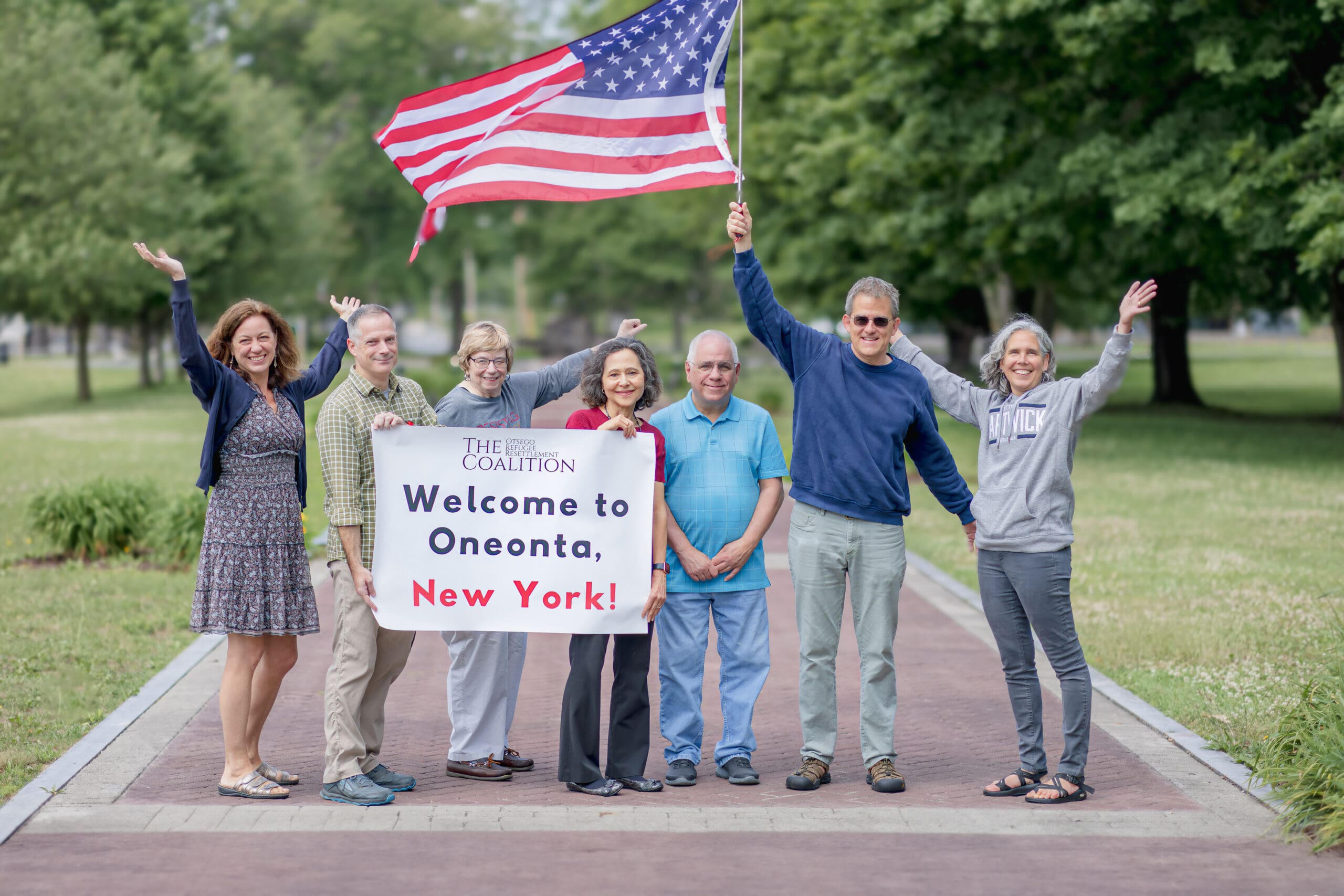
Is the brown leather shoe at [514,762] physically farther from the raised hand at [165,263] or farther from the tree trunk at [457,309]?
the tree trunk at [457,309]

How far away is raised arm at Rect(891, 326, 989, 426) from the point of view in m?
6.46

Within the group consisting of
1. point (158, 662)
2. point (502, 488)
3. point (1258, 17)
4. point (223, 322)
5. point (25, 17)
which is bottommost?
point (158, 662)

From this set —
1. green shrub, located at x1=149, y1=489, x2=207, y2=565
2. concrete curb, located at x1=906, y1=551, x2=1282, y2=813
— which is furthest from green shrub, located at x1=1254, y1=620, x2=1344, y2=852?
green shrub, located at x1=149, y1=489, x2=207, y2=565

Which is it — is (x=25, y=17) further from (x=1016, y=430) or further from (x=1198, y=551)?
(x=1016, y=430)

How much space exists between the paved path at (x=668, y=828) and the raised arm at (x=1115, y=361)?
5.32 feet

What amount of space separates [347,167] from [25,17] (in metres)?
28.2

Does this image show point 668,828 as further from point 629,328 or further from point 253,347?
point 253,347

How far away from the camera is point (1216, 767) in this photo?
6.50m

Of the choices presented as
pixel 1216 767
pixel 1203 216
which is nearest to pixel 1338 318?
pixel 1203 216

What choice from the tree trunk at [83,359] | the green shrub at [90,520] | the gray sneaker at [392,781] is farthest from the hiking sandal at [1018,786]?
the tree trunk at [83,359]

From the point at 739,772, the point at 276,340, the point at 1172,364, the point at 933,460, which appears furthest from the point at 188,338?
the point at 1172,364

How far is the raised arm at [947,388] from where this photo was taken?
6.46 metres

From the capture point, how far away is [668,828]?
5688mm

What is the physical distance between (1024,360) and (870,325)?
26.0 inches
